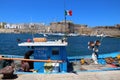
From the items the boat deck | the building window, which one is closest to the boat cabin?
the building window

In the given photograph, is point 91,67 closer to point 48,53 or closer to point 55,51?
point 55,51

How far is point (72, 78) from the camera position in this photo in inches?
567

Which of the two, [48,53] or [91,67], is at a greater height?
[48,53]

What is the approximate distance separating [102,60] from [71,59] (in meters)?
2.25

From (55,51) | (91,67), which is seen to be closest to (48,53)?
(55,51)

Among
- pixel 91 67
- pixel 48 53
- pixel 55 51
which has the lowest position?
pixel 91 67

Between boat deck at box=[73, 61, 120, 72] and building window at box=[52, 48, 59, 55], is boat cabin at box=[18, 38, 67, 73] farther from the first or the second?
boat deck at box=[73, 61, 120, 72]

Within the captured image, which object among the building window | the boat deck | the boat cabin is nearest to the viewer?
the boat cabin

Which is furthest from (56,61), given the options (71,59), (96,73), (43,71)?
(71,59)

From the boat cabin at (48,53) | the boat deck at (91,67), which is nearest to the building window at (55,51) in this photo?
the boat cabin at (48,53)

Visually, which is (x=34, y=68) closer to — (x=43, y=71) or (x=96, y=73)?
(x=43, y=71)

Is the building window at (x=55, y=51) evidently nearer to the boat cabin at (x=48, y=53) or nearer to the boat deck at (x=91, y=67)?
the boat cabin at (x=48, y=53)

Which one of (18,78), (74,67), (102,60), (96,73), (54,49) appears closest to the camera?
(18,78)

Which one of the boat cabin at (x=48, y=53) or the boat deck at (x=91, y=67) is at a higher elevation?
the boat cabin at (x=48, y=53)
